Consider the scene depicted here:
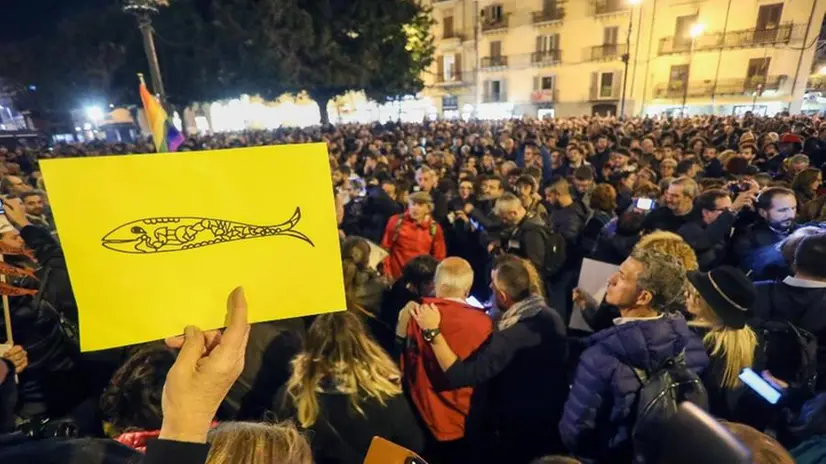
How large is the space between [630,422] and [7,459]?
2073 millimetres

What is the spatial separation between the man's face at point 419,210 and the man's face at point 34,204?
4.47 metres

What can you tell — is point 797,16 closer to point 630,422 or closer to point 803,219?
point 803,219

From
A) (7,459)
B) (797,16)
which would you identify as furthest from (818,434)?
(797,16)

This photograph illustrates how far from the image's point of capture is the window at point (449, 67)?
38.7 meters

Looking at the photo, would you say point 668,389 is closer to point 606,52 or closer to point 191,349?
point 191,349

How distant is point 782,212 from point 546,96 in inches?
1332

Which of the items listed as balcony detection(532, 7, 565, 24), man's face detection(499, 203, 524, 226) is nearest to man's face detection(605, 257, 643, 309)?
man's face detection(499, 203, 524, 226)

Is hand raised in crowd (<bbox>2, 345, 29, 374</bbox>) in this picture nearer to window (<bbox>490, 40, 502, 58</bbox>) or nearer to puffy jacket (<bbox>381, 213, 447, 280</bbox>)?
puffy jacket (<bbox>381, 213, 447, 280</bbox>)

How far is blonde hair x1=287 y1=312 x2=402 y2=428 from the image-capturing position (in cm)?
198

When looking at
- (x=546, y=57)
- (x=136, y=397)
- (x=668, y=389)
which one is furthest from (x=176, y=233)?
(x=546, y=57)

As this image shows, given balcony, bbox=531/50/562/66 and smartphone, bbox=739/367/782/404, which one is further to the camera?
balcony, bbox=531/50/562/66

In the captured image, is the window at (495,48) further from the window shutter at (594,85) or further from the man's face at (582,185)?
the man's face at (582,185)

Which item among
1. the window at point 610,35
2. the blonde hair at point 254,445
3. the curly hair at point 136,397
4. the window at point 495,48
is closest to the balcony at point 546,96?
the window at point 495,48

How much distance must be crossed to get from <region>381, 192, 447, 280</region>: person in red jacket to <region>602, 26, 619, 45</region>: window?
33.1 m
